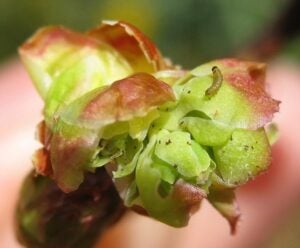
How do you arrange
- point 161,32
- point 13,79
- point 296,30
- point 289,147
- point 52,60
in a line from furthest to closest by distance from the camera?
point 161,32 → point 13,79 → point 289,147 → point 296,30 → point 52,60

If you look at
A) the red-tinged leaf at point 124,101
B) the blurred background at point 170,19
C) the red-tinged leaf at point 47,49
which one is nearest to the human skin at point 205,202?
the red-tinged leaf at point 47,49

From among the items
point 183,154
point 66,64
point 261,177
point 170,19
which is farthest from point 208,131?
point 170,19

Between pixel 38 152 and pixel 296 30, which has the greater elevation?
pixel 38 152

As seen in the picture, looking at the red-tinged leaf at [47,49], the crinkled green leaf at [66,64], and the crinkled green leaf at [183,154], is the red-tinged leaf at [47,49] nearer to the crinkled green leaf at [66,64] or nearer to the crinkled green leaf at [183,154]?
the crinkled green leaf at [66,64]

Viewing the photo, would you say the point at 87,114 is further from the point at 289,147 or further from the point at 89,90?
the point at 289,147

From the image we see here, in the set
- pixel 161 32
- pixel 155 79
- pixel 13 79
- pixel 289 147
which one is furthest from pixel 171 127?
pixel 161 32

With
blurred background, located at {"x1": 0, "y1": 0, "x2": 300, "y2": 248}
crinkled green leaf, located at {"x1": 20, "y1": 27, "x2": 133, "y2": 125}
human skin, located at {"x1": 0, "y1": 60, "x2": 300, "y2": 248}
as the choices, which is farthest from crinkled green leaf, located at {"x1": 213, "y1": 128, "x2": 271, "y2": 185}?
human skin, located at {"x1": 0, "y1": 60, "x2": 300, "y2": 248}
